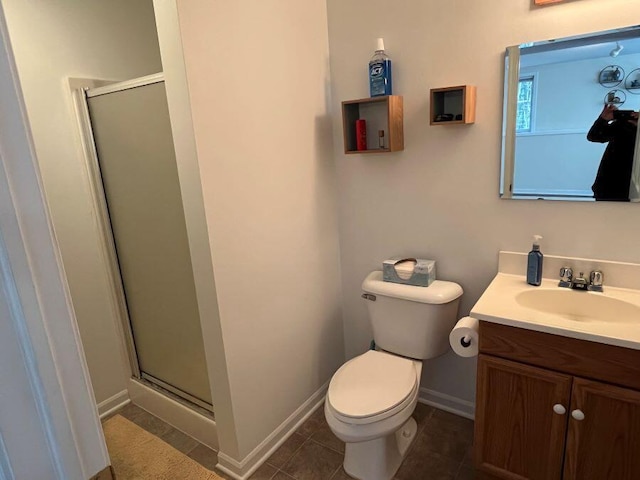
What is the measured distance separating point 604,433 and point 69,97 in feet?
8.80

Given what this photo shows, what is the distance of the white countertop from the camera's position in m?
1.23

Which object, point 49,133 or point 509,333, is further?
point 49,133

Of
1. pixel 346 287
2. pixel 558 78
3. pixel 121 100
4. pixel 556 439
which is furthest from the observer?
pixel 346 287

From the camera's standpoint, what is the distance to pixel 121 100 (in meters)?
1.92

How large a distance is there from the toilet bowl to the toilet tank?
8cm

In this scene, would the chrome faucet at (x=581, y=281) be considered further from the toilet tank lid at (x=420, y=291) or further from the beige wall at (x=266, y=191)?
the beige wall at (x=266, y=191)

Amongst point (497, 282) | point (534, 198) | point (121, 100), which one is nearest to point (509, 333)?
point (497, 282)

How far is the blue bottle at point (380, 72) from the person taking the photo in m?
1.84

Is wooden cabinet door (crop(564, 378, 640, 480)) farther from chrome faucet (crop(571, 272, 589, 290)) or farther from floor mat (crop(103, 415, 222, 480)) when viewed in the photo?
floor mat (crop(103, 415, 222, 480))

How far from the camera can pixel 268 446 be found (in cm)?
196

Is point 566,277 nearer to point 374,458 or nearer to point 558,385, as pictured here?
point 558,385

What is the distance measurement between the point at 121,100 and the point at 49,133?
1.36 ft

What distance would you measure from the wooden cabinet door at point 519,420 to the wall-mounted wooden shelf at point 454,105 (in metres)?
0.99

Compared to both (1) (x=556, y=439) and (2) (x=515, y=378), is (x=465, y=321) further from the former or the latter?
(1) (x=556, y=439)
